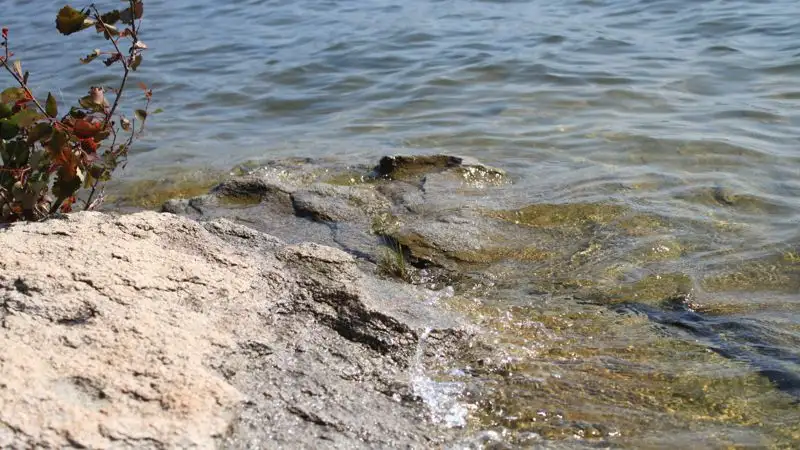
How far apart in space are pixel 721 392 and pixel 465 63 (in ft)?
20.1

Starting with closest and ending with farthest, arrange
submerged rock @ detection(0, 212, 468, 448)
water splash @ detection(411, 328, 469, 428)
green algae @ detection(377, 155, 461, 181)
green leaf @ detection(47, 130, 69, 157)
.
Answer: submerged rock @ detection(0, 212, 468, 448) < water splash @ detection(411, 328, 469, 428) < green leaf @ detection(47, 130, 69, 157) < green algae @ detection(377, 155, 461, 181)

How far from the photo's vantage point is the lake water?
3875 millimetres

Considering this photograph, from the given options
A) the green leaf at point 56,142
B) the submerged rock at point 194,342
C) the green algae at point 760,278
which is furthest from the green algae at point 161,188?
the green algae at point 760,278

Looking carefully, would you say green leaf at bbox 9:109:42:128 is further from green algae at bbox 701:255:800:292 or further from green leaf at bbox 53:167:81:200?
green algae at bbox 701:255:800:292

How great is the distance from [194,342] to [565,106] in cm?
519

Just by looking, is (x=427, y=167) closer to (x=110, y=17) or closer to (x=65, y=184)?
(x=110, y=17)

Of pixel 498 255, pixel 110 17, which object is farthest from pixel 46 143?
pixel 498 255

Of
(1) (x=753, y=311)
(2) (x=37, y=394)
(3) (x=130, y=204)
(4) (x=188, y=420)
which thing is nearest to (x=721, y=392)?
(1) (x=753, y=311)

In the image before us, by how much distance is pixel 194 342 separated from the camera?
7.75 feet

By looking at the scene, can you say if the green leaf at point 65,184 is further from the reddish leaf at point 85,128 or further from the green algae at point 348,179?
the green algae at point 348,179

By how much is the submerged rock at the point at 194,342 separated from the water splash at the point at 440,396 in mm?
34

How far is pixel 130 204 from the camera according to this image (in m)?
5.15

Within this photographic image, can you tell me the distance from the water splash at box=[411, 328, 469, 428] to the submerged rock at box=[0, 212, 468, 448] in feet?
0.11

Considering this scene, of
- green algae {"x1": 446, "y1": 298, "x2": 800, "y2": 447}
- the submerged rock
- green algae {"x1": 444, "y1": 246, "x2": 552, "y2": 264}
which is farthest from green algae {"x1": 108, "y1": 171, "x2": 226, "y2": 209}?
green algae {"x1": 446, "y1": 298, "x2": 800, "y2": 447}
